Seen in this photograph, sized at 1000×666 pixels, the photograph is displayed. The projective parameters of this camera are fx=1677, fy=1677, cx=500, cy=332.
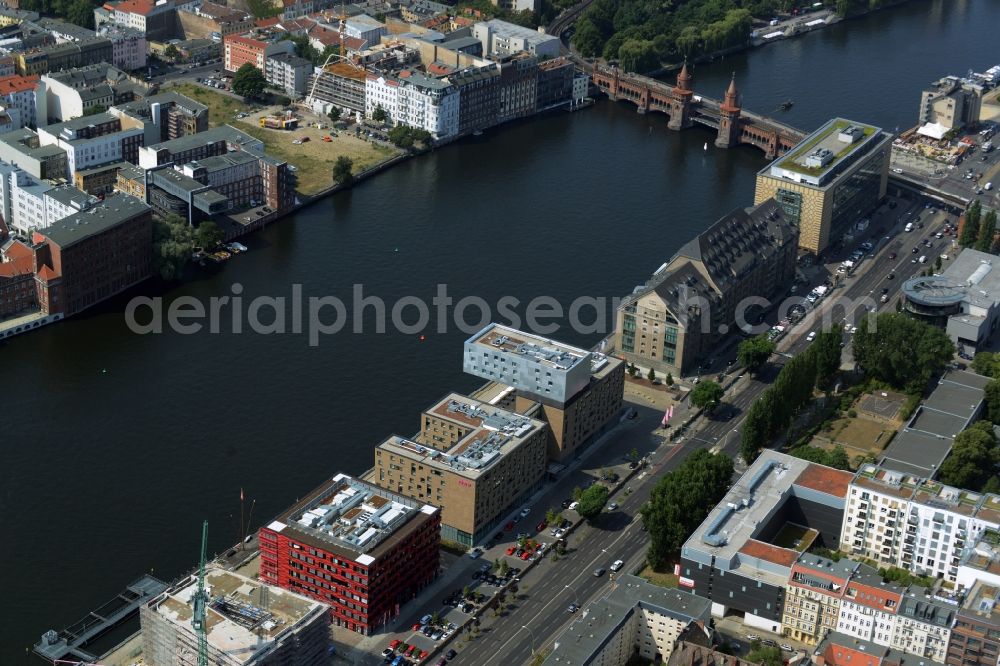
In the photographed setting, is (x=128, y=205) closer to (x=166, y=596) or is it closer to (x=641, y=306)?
(x=641, y=306)

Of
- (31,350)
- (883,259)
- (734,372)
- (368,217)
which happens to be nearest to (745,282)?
(734,372)

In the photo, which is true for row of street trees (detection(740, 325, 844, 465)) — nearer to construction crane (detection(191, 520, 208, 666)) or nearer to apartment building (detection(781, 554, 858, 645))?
apartment building (detection(781, 554, 858, 645))

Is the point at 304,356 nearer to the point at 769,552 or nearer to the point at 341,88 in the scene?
the point at 769,552

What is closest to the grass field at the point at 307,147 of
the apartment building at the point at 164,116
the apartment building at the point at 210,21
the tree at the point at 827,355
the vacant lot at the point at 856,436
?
the apartment building at the point at 164,116

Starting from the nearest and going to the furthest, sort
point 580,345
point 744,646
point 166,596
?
point 166,596 < point 744,646 < point 580,345

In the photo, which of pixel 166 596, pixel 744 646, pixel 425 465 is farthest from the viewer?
pixel 425 465

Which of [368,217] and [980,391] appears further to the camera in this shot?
[368,217]

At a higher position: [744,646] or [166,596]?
[166,596]
